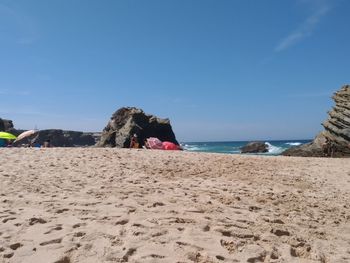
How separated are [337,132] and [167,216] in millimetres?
24273

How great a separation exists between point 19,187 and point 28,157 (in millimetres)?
6104

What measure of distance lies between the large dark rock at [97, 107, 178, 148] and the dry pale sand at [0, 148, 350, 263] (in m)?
→ 27.0

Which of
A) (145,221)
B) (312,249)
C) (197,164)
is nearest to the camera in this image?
(312,249)

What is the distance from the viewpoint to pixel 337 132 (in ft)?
89.1

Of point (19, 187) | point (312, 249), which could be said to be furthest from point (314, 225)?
point (19, 187)

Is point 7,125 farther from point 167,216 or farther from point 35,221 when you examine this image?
point 167,216

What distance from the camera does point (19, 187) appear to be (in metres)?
8.46

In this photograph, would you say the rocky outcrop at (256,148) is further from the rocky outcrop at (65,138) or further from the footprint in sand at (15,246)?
the footprint in sand at (15,246)

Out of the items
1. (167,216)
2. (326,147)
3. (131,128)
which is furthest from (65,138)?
(167,216)

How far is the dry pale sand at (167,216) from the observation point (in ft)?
15.9

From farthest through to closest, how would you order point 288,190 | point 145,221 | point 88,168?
point 88,168
point 288,190
point 145,221

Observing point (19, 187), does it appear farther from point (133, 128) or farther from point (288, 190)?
point (133, 128)

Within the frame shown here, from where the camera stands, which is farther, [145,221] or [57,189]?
[57,189]

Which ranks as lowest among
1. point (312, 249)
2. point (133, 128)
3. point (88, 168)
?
point (312, 249)
